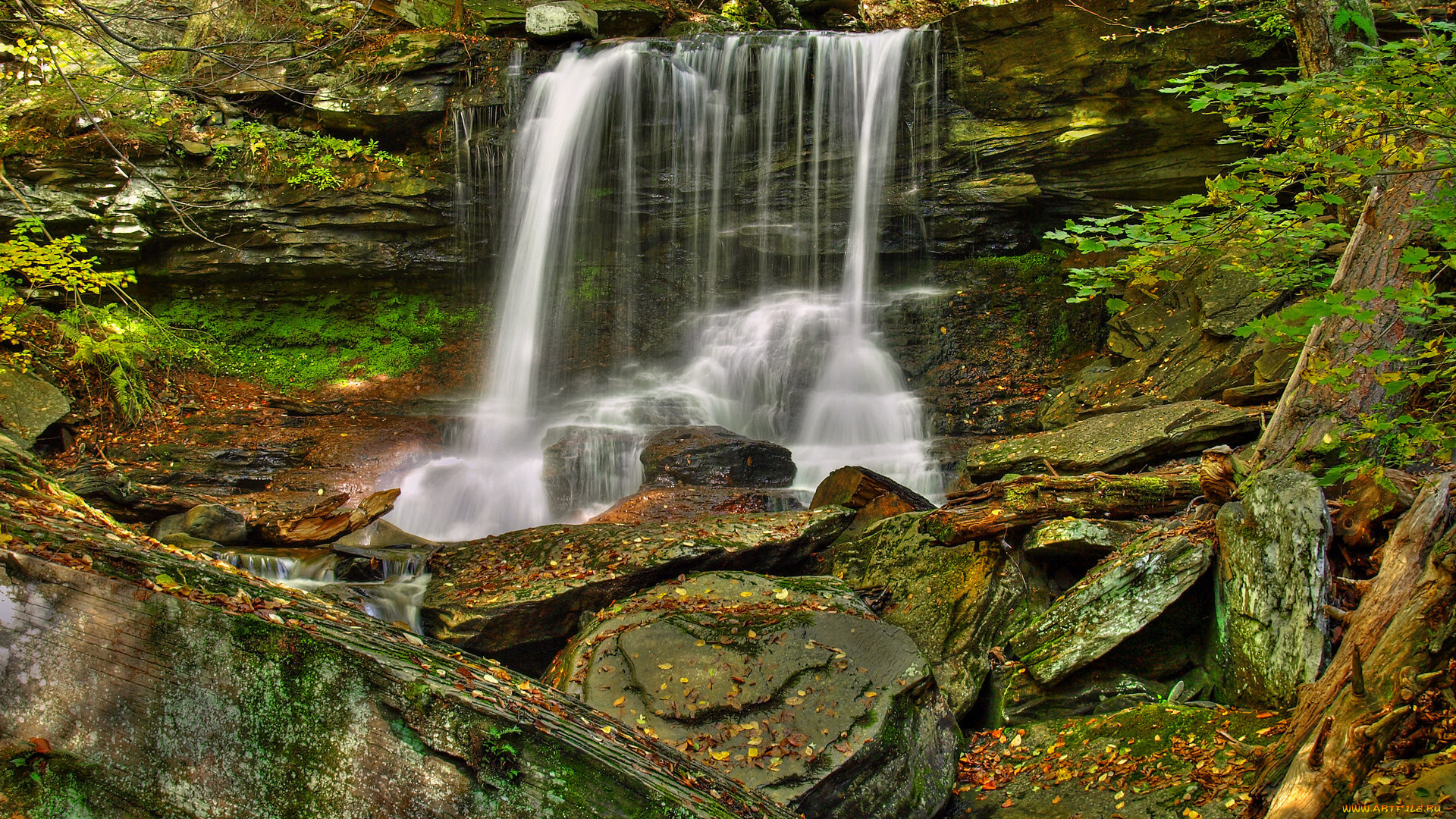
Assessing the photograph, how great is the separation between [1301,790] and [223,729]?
2.89 meters

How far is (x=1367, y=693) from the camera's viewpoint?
262 centimetres

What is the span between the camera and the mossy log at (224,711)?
1563mm

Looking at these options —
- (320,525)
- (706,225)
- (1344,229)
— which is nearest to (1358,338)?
(1344,229)

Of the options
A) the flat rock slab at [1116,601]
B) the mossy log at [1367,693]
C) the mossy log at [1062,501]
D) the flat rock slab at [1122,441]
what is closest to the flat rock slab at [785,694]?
the flat rock slab at [1116,601]

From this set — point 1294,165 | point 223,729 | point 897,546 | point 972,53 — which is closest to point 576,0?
point 972,53

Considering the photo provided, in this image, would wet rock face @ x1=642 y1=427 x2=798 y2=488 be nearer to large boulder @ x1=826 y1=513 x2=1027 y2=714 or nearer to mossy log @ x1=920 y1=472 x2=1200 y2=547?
large boulder @ x1=826 y1=513 x2=1027 y2=714

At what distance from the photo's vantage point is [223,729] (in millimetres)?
1614

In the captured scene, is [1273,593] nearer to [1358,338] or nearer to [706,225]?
[1358,338]

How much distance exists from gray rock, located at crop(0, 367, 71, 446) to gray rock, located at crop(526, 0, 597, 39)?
26.7 ft

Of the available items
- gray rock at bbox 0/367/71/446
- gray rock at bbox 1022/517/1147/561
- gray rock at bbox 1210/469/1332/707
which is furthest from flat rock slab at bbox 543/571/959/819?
gray rock at bbox 0/367/71/446

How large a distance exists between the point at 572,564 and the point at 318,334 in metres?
8.76

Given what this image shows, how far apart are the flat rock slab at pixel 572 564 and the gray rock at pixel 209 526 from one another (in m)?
1.81

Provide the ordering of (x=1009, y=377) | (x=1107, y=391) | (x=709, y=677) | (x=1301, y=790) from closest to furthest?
(x=1301, y=790) → (x=709, y=677) → (x=1107, y=391) → (x=1009, y=377)

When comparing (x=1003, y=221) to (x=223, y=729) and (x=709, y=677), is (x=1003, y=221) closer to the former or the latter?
(x=709, y=677)
